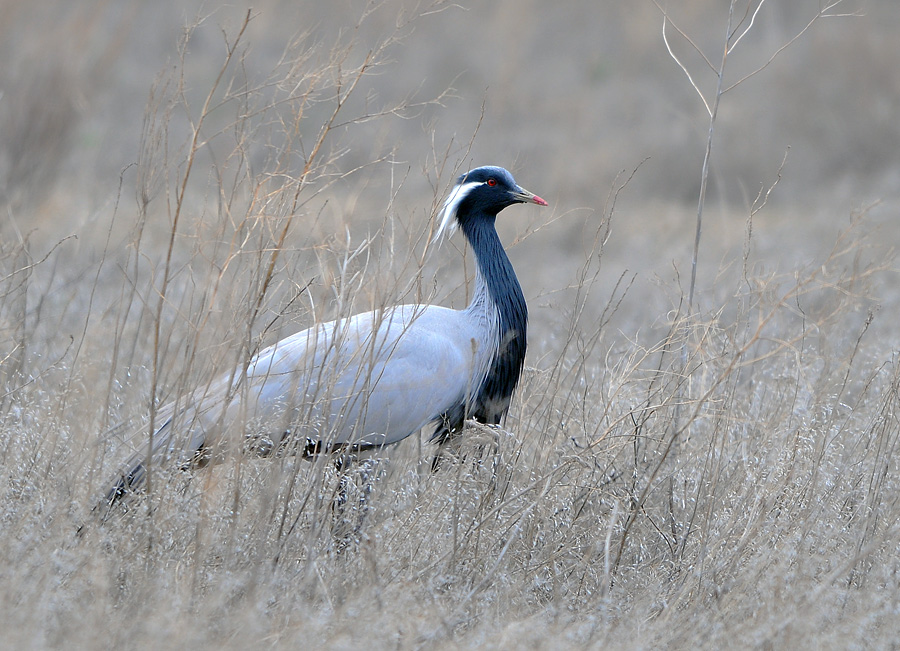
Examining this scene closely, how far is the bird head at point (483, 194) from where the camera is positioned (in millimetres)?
4363

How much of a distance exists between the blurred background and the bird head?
118 inches

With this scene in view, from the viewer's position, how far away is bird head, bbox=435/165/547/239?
14.3 feet

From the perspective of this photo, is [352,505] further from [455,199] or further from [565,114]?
[565,114]

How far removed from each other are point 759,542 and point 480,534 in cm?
96

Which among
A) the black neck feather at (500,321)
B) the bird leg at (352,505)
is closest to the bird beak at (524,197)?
the black neck feather at (500,321)

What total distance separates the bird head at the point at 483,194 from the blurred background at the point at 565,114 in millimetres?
2991

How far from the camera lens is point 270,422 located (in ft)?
10.4

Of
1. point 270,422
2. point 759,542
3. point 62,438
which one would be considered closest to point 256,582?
point 270,422

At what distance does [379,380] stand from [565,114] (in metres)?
11.9

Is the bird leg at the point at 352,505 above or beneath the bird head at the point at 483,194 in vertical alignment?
beneath

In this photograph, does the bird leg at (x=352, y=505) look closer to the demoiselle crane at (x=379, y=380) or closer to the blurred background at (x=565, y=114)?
the demoiselle crane at (x=379, y=380)

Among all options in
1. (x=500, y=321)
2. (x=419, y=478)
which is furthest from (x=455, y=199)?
(x=419, y=478)

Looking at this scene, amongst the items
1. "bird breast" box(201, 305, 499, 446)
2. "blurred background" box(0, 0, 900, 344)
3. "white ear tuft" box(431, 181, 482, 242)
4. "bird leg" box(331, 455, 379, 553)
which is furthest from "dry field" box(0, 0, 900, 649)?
"blurred background" box(0, 0, 900, 344)

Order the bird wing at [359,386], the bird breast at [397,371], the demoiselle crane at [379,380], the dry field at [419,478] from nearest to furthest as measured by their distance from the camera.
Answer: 1. the dry field at [419,478]
2. the demoiselle crane at [379,380]
3. the bird wing at [359,386]
4. the bird breast at [397,371]
